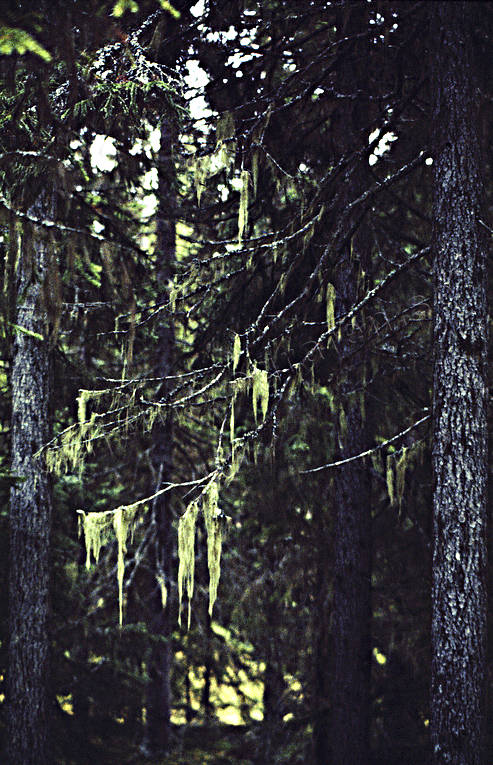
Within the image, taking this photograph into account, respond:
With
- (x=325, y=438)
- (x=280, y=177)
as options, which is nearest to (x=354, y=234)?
(x=280, y=177)

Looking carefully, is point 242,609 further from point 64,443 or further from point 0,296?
point 0,296

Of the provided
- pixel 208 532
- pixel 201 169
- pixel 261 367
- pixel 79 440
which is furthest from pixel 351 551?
pixel 201 169

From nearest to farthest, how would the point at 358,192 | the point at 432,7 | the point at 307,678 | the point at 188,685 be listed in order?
the point at 432,7 → the point at 358,192 → the point at 307,678 → the point at 188,685

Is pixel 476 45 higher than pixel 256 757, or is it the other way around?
pixel 476 45

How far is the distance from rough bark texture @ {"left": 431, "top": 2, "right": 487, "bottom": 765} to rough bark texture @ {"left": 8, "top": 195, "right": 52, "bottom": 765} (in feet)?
15.7

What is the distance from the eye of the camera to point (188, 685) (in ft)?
49.8

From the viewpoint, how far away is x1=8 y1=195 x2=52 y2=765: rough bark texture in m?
8.31

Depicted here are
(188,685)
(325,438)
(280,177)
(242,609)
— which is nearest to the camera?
(280,177)

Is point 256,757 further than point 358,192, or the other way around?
point 256,757

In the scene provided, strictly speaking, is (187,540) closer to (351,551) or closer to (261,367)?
(261,367)

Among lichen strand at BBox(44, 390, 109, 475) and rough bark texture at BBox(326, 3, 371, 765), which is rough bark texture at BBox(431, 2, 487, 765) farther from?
lichen strand at BBox(44, 390, 109, 475)

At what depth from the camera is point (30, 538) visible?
27.9 ft

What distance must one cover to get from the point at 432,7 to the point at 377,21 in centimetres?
230

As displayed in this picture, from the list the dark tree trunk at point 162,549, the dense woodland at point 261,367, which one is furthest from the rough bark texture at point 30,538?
the dark tree trunk at point 162,549
